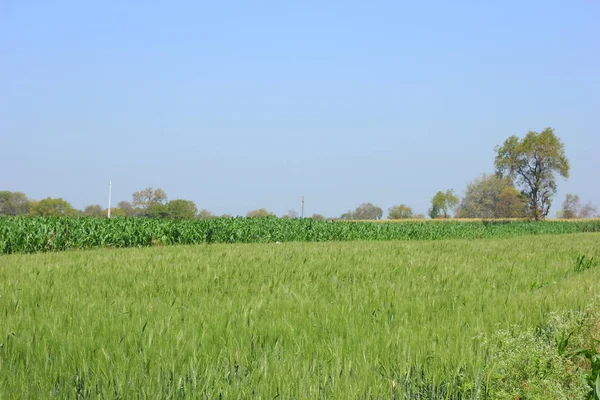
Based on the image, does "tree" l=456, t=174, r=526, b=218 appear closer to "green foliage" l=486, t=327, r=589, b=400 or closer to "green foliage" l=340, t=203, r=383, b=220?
"green foliage" l=340, t=203, r=383, b=220

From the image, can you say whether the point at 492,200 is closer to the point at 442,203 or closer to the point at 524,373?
the point at 442,203

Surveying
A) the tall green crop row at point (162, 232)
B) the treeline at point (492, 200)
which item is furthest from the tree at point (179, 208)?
the tall green crop row at point (162, 232)

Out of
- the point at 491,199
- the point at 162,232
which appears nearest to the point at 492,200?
the point at 491,199

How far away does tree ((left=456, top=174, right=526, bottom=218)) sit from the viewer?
107 m

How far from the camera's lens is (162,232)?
25.2 m

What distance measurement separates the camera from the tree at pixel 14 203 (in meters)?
133

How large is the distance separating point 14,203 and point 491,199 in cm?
→ 11993

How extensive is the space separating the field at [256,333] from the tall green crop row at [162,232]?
14505 mm

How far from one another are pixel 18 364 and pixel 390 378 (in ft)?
8.44

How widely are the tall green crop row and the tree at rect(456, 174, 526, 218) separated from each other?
2752 inches

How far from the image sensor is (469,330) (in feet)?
14.5

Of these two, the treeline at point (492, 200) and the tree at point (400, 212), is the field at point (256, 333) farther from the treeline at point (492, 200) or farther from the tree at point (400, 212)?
the tree at point (400, 212)

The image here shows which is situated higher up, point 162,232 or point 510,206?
point 510,206

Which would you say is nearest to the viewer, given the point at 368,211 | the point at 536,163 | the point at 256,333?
the point at 256,333
